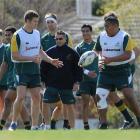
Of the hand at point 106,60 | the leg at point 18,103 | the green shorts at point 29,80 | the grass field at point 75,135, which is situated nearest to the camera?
the grass field at point 75,135

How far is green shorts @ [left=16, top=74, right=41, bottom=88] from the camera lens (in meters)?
19.0

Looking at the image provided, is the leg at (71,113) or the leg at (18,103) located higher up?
the leg at (18,103)

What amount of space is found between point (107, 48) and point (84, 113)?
3.08 metres

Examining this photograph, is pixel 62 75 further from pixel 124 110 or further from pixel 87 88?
pixel 124 110

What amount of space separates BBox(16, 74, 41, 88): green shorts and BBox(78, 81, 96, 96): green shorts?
6.54 ft

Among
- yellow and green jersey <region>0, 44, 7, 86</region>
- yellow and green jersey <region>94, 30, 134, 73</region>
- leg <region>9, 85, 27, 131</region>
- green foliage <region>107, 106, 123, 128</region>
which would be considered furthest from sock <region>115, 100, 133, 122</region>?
green foliage <region>107, 106, 123, 128</region>

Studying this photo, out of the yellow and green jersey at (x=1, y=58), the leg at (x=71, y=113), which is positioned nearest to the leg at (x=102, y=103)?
the leg at (x=71, y=113)

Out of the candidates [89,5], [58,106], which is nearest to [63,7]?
[89,5]

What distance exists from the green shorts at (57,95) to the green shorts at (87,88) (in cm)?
107

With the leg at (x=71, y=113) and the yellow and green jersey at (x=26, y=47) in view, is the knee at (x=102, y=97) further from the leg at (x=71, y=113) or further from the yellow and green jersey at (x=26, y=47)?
the yellow and green jersey at (x=26, y=47)

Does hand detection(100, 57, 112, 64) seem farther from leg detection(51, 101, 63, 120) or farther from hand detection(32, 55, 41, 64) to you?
leg detection(51, 101, 63, 120)

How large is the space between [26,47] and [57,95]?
1.45 meters

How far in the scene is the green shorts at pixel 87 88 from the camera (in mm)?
21000

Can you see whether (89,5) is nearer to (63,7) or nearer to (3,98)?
(63,7)
